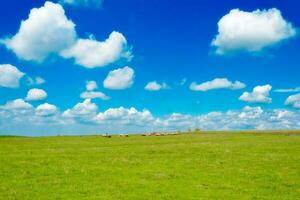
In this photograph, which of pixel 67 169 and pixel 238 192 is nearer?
pixel 238 192

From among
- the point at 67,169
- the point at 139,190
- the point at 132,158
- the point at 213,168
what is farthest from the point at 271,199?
the point at 132,158

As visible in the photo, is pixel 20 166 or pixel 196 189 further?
pixel 20 166

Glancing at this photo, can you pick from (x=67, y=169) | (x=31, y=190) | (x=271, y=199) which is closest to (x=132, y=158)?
(x=67, y=169)

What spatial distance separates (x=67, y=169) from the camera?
1512 inches

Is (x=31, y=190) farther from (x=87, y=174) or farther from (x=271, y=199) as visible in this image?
(x=271, y=199)

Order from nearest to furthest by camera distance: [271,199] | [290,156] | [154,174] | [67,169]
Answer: [271,199]
[154,174]
[67,169]
[290,156]

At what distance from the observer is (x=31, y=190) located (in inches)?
1156

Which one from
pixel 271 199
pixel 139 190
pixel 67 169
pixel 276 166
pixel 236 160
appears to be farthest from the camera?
pixel 236 160

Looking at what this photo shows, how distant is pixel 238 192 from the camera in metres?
29.4

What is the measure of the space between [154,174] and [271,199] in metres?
11.3

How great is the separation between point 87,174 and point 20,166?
28.7ft

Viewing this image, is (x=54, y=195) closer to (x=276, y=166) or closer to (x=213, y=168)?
(x=213, y=168)

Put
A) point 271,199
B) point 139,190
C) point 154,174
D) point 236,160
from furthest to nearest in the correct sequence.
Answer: point 236,160
point 154,174
point 139,190
point 271,199

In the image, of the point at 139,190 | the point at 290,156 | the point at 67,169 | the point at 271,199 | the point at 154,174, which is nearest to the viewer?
the point at 271,199
